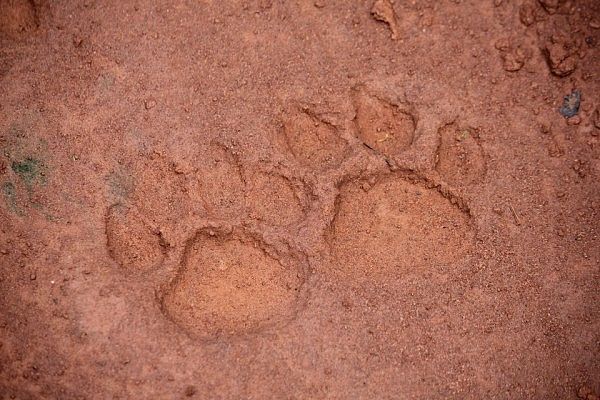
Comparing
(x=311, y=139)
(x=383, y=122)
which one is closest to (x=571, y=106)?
(x=383, y=122)

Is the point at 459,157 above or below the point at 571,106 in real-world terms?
below

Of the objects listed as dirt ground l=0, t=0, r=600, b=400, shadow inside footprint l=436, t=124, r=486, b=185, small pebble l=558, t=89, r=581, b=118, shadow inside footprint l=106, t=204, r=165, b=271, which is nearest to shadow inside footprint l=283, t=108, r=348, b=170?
dirt ground l=0, t=0, r=600, b=400

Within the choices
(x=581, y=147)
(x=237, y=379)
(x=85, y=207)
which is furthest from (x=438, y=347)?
(x=85, y=207)

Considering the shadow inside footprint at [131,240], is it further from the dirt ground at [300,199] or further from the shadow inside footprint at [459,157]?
the shadow inside footprint at [459,157]

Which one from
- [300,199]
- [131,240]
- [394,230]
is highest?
[394,230]

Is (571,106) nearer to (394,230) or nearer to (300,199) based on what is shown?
(394,230)

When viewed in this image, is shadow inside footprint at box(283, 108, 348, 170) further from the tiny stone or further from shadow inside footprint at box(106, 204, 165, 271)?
the tiny stone

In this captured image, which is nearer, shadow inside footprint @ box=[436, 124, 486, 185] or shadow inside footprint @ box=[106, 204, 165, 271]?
shadow inside footprint @ box=[106, 204, 165, 271]

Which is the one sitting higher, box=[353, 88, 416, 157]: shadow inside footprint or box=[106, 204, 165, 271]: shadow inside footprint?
box=[353, 88, 416, 157]: shadow inside footprint

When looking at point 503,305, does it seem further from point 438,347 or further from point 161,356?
point 161,356
